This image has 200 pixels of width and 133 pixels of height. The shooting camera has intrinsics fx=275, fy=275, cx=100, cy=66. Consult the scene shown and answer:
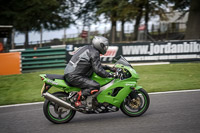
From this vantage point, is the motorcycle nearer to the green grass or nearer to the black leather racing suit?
the black leather racing suit

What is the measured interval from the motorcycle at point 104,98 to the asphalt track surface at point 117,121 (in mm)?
212

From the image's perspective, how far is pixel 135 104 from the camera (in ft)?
19.7

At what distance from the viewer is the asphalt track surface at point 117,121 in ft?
17.2

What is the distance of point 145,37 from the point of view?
66.7 feet

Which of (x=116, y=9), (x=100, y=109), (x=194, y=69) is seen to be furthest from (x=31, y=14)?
(x=100, y=109)

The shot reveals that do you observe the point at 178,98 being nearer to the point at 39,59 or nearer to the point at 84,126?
the point at 84,126

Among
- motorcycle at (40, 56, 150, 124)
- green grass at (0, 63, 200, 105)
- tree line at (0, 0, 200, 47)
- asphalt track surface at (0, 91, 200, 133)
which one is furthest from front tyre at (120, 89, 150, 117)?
tree line at (0, 0, 200, 47)

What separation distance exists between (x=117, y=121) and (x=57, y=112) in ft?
4.17

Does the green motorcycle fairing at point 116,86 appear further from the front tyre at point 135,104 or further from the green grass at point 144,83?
the green grass at point 144,83

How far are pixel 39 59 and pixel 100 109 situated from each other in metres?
8.91

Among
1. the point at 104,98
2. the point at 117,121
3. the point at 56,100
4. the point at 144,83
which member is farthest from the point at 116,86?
the point at 144,83

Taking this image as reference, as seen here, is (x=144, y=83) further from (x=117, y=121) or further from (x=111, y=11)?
(x=111, y=11)

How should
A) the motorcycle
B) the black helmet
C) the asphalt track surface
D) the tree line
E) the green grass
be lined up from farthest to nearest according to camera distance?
the tree line
the green grass
the black helmet
the motorcycle
the asphalt track surface

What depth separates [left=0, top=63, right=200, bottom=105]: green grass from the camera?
8.66 m
